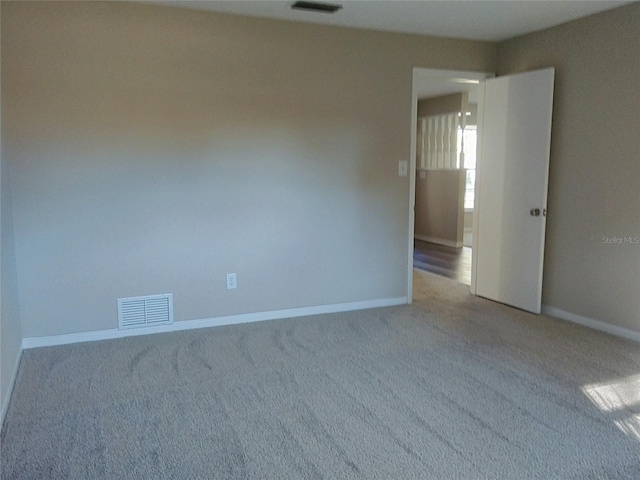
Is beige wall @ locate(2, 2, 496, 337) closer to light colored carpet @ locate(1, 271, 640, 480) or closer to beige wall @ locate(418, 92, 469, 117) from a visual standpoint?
light colored carpet @ locate(1, 271, 640, 480)

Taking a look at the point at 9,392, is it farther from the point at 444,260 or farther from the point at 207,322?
the point at 444,260

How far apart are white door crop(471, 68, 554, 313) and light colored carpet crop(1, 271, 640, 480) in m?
0.59

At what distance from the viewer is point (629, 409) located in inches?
104

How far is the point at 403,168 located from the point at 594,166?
146 cm

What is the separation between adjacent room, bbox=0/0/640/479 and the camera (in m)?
2.47

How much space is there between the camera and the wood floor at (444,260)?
19.3ft

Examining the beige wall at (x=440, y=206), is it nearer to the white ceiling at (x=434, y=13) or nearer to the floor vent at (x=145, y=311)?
the white ceiling at (x=434, y=13)

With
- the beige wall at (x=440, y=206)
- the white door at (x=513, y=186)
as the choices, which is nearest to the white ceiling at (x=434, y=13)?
the white door at (x=513, y=186)

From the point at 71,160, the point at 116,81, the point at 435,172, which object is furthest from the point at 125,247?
the point at 435,172

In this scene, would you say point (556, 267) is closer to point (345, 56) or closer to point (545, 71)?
point (545, 71)

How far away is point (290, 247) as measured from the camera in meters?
4.16

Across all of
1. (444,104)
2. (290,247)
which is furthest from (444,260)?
(290,247)

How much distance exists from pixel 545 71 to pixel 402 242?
70.0 inches

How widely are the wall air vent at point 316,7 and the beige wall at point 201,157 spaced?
0.35 metres
